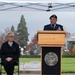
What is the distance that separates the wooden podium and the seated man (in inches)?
68.1

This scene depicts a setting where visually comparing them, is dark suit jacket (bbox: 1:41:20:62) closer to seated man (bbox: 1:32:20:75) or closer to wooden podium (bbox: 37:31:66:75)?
seated man (bbox: 1:32:20:75)

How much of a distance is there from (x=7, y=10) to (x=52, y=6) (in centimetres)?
138

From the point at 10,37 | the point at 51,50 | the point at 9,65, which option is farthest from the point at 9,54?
the point at 51,50

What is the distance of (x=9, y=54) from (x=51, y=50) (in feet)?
6.53

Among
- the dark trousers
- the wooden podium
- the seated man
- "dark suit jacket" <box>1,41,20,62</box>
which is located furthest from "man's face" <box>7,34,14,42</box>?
the wooden podium

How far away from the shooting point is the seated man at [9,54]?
993 cm

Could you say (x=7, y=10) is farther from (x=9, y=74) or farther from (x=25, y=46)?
(x=25, y=46)

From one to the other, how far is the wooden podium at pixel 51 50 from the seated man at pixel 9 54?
1.73 m

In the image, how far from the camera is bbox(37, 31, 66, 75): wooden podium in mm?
8312

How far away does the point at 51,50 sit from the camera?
27.5 ft

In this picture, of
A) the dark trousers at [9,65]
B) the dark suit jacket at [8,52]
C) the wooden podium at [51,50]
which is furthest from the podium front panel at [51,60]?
the dark suit jacket at [8,52]

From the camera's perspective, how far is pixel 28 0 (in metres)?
10.6

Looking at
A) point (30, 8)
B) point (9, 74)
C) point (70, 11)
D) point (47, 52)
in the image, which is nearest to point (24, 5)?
point (30, 8)

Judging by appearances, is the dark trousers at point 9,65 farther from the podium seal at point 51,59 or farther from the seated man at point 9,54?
the podium seal at point 51,59
